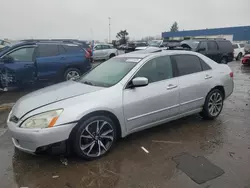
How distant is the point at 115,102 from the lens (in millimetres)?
3096

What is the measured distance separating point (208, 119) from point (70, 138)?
3103 millimetres

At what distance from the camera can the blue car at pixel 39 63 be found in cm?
661

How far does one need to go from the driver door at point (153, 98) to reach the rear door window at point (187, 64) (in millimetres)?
203

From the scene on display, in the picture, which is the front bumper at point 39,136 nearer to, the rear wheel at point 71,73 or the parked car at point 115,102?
the parked car at point 115,102

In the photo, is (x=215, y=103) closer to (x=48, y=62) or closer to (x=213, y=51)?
(x=48, y=62)

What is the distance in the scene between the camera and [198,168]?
287cm

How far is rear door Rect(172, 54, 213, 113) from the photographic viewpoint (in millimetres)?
3935

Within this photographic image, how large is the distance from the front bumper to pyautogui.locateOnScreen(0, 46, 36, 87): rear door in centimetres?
444

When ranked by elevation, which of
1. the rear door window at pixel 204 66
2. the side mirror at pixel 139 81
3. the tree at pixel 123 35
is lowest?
the side mirror at pixel 139 81

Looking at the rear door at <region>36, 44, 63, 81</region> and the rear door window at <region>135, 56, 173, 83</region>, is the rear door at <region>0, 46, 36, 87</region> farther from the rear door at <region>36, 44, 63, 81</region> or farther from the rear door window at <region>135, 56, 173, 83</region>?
the rear door window at <region>135, 56, 173, 83</region>

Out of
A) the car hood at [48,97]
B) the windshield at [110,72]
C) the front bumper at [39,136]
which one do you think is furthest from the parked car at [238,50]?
the front bumper at [39,136]

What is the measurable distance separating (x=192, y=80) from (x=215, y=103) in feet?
3.05

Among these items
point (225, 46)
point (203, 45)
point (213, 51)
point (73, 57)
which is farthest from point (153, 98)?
point (225, 46)

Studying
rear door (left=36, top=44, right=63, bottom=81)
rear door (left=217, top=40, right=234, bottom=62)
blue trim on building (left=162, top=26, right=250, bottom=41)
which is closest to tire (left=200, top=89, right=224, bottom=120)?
rear door (left=36, top=44, right=63, bottom=81)
